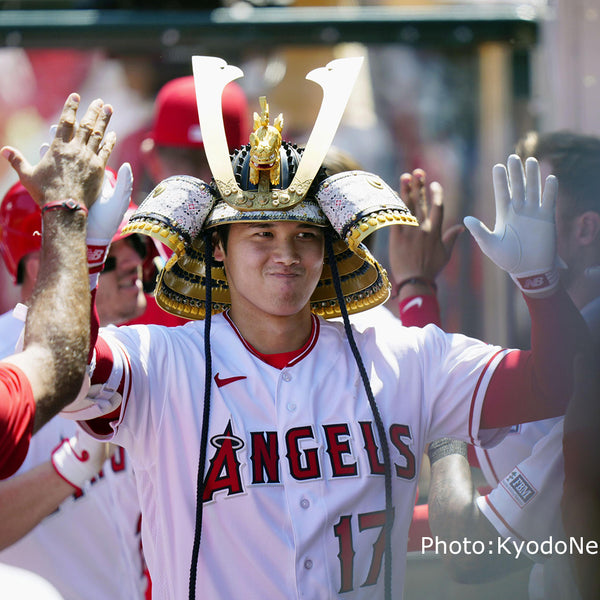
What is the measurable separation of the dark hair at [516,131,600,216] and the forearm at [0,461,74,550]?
6.30ft

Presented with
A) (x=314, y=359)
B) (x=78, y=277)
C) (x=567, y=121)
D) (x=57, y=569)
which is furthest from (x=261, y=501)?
(x=567, y=121)

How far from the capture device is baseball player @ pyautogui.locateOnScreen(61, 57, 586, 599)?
2369 millimetres

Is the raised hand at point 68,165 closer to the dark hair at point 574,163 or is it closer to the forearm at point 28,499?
the forearm at point 28,499

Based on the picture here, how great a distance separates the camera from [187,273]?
2.79 m

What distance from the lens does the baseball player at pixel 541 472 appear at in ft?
9.32

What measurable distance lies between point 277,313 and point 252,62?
3.12 m

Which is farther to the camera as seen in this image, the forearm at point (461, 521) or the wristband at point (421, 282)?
the wristband at point (421, 282)

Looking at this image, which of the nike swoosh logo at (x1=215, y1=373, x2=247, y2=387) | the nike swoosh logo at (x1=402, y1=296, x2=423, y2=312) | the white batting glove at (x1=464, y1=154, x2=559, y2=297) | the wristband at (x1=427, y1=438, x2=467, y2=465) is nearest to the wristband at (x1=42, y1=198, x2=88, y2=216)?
the nike swoosh logo at (x1=215, y1=373, x2=247, y2=387)

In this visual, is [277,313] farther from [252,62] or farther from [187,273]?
[252,62]

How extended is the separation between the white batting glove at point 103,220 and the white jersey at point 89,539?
3.56 ft

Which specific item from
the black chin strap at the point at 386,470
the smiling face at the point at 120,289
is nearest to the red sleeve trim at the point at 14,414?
the black chin strap at the point at 386,470

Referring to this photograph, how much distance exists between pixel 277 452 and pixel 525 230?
863 mm

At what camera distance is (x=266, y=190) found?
8.25 feet

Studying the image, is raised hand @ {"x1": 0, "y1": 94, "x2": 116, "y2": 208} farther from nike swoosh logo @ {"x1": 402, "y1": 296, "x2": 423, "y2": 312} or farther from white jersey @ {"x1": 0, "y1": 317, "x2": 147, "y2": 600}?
nike swoosh logo @ {"x1": 402, "y1": 296, "x2": 423, "y2": 312}
